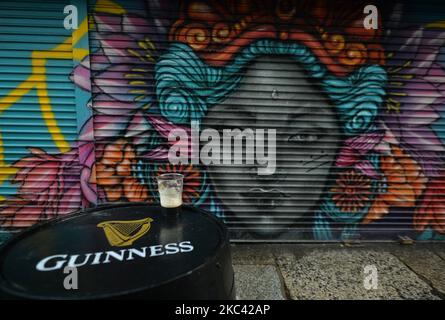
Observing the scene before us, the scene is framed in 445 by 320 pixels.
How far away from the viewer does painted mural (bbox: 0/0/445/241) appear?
12.5ft

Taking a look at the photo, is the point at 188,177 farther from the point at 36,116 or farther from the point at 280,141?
the point at 36,116

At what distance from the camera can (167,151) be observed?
4.03m

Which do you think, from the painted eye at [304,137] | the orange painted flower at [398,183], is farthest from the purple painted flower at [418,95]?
the painted eye at [304,137]

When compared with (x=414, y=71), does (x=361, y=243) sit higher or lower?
lower

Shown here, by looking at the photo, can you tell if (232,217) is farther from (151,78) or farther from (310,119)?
(151,78)

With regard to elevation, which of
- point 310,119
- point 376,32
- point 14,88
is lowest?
point 310,119

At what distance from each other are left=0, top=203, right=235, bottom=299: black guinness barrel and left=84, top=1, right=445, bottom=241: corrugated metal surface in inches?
75.7

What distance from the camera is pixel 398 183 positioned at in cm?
423

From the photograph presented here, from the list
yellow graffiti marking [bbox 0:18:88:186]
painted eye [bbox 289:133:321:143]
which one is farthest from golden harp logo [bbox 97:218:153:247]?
painted eye [bbox 289:133:321:143]

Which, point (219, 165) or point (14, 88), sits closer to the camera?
point (14, 88)

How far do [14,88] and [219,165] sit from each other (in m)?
2.87

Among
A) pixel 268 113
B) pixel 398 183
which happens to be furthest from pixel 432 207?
pixel 268 113

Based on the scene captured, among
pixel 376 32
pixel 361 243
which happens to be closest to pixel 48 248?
pixel 361 243

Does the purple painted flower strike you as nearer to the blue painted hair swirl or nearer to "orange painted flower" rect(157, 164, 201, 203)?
the blue painted hair swirl
